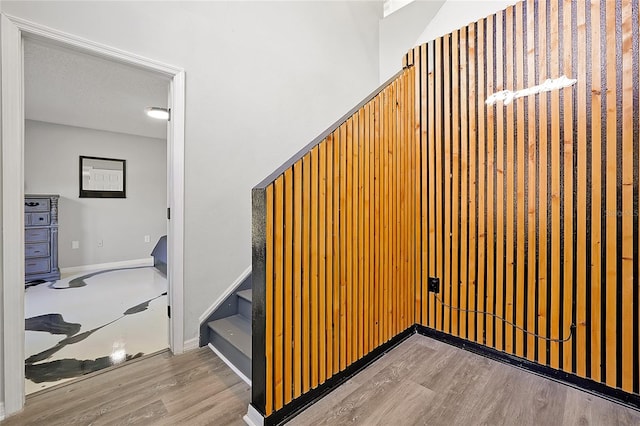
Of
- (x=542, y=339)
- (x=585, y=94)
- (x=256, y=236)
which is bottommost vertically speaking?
(x=542, y=339)

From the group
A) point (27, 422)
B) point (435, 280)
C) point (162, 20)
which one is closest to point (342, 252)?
point (435, 280)

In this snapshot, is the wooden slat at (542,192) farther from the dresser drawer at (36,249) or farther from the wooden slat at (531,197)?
the dresser drawer at (36,249)

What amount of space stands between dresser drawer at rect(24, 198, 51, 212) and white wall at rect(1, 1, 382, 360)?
368 centimetres

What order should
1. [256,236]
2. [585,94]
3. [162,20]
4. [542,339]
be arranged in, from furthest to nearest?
1. [162,20]
2. [542,339]
3. [585,94]
4. [256,236]

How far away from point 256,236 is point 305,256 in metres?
0.29

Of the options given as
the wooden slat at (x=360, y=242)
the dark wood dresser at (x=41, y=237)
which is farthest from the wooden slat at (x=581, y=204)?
the dark wood dresser at (x=41, y=237)

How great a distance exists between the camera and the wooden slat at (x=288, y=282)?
1.45 m

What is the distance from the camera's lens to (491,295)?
79.4 inches

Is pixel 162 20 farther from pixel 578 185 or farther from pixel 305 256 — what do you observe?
pixel 578 185

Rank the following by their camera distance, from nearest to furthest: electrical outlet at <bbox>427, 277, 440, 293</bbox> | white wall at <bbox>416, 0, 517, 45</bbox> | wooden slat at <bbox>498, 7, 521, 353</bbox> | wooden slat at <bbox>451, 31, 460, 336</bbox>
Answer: wooden slat at <bbox>498, 7, 521, 353</bbox> < wooden slat at <bbox>451, 31, 460, 336</bbox> < electrical outlet at <bbox>427, 277, 440, 293</bbox> < white wall at <bbox>416, 0, 517, 45</bbox>

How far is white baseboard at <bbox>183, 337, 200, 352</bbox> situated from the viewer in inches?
83.3

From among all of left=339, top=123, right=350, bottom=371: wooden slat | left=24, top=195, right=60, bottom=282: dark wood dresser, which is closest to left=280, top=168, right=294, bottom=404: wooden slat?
left=339, top=123, right=350, bottom=371: wooden slat

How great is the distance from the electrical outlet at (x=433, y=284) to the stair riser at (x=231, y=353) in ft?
4.85

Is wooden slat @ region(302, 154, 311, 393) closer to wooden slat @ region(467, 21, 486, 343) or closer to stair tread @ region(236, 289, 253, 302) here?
stair tread @ region(236, 289, 253, 302)
